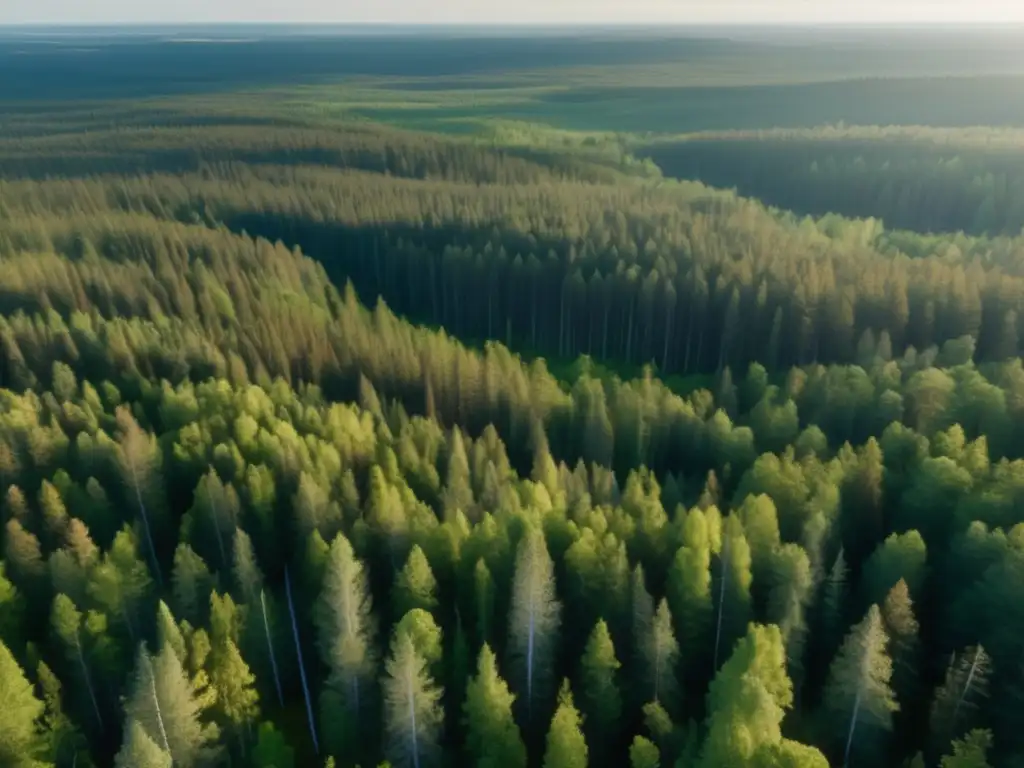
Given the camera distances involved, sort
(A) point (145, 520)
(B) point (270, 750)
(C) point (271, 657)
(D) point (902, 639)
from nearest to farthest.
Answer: (B) point (270, 750)
(D) point (902, 639)
(C) point (271, 657)
(A) point (145, 520)

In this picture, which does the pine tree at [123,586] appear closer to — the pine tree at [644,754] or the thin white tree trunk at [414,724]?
the thin white tree trunk at [414,724]

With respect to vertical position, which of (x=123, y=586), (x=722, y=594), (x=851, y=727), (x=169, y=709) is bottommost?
(x=851, y=727)

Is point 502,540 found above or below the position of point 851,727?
above

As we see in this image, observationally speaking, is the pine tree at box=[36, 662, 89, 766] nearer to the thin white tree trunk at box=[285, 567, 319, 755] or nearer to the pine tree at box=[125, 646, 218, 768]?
the pine tree at box=[125, 646, 218, 768]

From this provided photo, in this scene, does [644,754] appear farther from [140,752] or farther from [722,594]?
[140,752]

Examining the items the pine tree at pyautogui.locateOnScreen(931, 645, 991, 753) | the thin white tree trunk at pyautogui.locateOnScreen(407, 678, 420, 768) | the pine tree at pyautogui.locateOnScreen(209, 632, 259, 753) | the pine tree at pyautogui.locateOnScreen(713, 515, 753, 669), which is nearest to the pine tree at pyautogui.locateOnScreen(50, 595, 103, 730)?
the pine tree at pyautogui.locateOnScreen(209, 632, 259, 753)

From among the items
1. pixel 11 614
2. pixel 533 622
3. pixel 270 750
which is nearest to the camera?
pixel 270 750

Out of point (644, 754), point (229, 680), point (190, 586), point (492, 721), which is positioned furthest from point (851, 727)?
point (190, 586)

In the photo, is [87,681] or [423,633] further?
[87,681]
